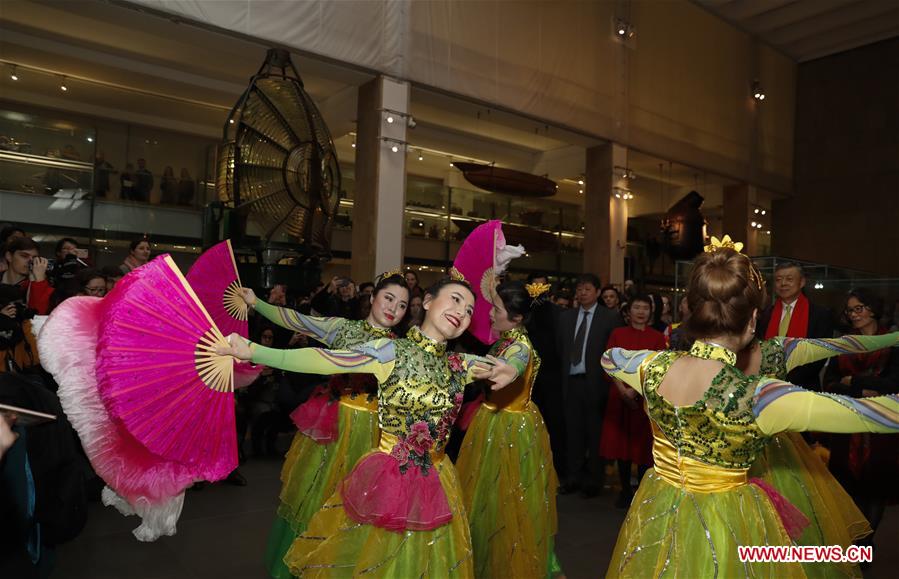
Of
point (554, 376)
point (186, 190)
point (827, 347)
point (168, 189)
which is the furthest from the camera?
point (186, 190)

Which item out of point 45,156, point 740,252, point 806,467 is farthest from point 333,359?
point 45,156

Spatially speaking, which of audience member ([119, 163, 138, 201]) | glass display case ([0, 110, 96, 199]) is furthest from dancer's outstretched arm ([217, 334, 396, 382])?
audience member ([119, 163, 138, 201])

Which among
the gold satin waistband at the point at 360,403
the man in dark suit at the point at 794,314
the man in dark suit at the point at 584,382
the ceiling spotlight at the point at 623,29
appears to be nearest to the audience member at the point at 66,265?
the gold satin waistband at the point at 360,403

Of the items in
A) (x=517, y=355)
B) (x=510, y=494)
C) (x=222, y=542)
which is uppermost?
(x=517, y=355)

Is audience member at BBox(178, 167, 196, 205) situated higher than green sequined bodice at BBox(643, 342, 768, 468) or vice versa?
audience member at BBox(178, 167, 196, 205)

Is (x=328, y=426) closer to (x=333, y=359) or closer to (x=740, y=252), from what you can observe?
(x=333, y=359)

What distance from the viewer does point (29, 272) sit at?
12.6 ft

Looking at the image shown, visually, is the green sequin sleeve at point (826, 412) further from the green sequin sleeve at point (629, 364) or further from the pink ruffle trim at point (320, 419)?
the pink ruffle trim at point (320, 419)

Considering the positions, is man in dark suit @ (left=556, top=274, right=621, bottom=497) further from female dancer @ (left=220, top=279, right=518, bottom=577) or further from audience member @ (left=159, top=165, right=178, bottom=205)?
audience member @ (left=159, top=165, right=178, bottom=205)

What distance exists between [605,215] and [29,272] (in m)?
9.16

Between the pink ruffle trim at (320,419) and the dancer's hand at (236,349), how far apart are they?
118cm

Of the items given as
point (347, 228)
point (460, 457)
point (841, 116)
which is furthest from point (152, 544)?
point (841, 116)

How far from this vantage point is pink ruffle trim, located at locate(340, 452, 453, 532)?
188cm

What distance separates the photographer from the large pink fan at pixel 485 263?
2939mm
